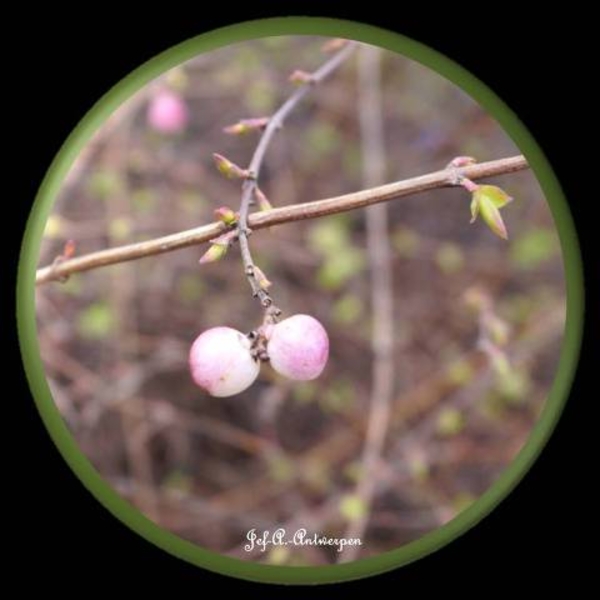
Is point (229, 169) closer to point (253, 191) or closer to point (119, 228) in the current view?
point (253, 191)

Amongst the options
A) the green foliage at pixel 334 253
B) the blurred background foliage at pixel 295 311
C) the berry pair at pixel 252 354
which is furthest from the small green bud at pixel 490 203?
the green foliage at pixel 334 253

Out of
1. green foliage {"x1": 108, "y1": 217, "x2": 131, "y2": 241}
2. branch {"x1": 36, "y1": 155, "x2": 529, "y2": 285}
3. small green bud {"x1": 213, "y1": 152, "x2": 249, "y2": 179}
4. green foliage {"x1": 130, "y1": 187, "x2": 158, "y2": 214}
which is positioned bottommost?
branch {"x1": 36, "y1": 155, "x2": 529, "y2": 285}

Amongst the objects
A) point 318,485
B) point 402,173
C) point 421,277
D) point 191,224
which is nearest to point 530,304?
point 421,277

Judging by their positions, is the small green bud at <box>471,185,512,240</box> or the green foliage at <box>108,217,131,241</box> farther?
the green foliage at <box>108,217,131,241</box>

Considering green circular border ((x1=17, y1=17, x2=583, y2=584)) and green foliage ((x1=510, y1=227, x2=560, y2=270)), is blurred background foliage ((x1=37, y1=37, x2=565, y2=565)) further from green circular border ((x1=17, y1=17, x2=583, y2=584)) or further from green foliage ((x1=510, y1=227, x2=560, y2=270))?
green circular border ((x1=17, y1=17, x2=583, y2=584))

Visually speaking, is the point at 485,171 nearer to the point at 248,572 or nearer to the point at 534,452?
the point at 534,452

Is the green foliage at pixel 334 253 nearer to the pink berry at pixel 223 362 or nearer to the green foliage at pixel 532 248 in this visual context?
the green foliage at pixel 532 248

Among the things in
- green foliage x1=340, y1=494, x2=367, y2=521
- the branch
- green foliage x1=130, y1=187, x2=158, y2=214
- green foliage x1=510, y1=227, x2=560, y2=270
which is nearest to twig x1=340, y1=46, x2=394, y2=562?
green foliage x1=340, y1=494, x2=367, y2=521
